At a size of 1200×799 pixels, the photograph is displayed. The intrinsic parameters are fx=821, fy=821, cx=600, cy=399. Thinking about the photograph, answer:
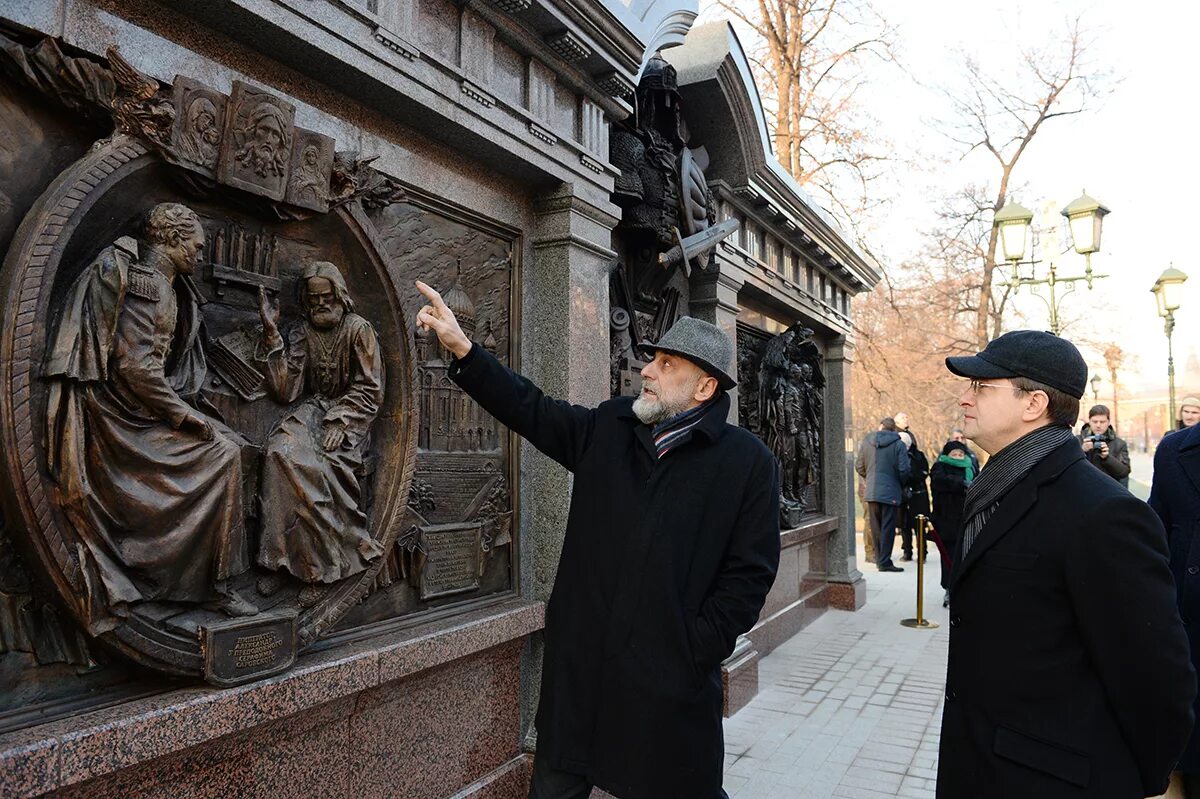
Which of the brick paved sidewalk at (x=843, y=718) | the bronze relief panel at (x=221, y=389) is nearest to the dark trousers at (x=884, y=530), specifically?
the brick paved sidewalk at (x=843, y=718)

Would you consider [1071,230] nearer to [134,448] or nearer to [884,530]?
[884,530]

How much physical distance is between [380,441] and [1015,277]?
11.7m

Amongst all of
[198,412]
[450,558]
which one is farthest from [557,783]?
[198,412]

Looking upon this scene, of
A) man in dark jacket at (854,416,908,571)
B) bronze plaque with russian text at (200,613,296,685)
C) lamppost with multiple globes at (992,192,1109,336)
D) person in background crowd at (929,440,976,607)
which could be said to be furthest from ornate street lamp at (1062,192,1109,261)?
bronze plaque with russian text at (200,613,296,685)

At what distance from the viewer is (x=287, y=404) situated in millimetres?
3102

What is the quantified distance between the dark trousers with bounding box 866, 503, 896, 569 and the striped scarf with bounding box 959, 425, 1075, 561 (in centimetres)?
1049

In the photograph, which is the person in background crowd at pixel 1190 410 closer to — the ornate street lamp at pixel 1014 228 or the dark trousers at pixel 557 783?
the dark trousers at pixel 557 783

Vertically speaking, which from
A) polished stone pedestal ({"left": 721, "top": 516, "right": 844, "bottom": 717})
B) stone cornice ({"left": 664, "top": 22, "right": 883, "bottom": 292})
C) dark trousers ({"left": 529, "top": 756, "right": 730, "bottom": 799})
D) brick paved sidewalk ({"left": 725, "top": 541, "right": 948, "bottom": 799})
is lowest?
brick paved sidewalk ({"left": 725, "top": 541, "right": 948, "bottom": 799})

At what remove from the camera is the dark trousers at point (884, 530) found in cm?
1256

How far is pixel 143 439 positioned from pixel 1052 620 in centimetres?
260

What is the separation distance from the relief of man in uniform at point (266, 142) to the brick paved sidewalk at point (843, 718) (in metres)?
3.87

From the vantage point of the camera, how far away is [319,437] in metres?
3.14

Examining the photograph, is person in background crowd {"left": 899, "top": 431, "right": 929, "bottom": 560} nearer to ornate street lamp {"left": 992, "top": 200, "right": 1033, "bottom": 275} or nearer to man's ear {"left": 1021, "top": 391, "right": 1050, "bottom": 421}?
ornate street lamp {"left": 992, "top": 200, "right": 1033, "bottom": 275}

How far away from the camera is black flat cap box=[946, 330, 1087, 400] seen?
2316 millimetres
